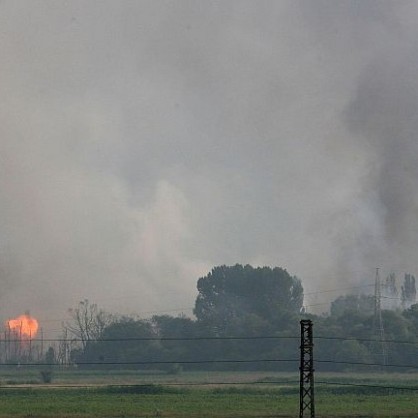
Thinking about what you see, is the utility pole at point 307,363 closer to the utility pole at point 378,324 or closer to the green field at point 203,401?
the green field at point 203,401

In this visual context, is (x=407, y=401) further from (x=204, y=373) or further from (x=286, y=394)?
(x=204, y=373)

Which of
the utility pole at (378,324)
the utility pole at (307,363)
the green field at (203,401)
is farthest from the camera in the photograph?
the utility pole at (378,324)

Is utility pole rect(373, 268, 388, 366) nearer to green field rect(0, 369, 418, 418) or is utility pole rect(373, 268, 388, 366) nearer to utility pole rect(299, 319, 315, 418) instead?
green field rect(0, 369, 418, 418)

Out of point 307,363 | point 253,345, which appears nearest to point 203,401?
point 307,363

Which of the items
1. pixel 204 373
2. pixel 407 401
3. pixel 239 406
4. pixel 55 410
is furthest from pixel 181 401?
pixel 204 373

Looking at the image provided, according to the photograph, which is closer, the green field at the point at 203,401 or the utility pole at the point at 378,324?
the green field at the point at 203,401

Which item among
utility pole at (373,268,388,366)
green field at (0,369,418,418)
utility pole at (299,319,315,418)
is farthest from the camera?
utility pole at (373,268,388,366)

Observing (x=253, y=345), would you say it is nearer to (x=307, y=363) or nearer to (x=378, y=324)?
(x=378, y=324)

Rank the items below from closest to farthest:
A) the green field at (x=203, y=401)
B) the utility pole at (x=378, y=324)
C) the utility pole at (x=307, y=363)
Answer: the utility pole at (x=307, y=363) < the green field at (x=203, y=401) < the utility pole at (x=378, y=324)

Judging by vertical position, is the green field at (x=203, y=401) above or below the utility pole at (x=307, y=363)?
below

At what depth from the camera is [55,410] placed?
77.6m

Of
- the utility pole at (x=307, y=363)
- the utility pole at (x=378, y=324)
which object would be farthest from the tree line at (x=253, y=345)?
the utility pole at (x=307, y=363)

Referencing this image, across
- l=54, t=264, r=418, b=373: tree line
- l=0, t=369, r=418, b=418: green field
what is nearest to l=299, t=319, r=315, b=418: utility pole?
l=0, t=369, r=418, b=418: green field

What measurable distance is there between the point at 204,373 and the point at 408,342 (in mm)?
41866
